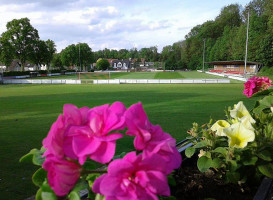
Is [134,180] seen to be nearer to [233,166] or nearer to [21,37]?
[233,166]

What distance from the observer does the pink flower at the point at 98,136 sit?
702mm

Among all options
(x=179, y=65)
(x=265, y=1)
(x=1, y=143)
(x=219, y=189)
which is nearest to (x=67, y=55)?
(x=179, y=65)

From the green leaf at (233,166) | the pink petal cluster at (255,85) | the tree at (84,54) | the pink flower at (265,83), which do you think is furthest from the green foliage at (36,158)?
the tree at (84,54)

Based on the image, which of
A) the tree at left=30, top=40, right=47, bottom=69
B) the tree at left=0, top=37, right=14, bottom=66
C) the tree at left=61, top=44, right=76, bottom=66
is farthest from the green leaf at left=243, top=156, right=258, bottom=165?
the tree at left=61, top=44, right=76, bottom=66

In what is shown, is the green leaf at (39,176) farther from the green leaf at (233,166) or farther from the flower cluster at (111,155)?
A: the green leaf at (233,166)

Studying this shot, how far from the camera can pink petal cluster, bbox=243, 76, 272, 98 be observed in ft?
8.45

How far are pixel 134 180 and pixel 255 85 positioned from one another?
234 centimetres

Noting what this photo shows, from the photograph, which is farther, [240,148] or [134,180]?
[240,148]

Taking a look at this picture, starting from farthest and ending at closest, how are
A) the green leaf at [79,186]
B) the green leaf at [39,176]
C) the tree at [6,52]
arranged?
the tree at [6,52]
the green leaf at [39,176]
the green leaf at [79,186]

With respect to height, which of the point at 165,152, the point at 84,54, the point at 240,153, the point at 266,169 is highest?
the point at 84,54

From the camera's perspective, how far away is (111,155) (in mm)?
701

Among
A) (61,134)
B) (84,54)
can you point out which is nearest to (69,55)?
(84,54)

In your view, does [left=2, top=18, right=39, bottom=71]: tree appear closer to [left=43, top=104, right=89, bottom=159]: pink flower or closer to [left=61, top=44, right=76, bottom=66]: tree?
[left=61, top=44, right=76, bottom=66]: tree

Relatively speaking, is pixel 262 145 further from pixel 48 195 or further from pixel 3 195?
pixel 3 195
